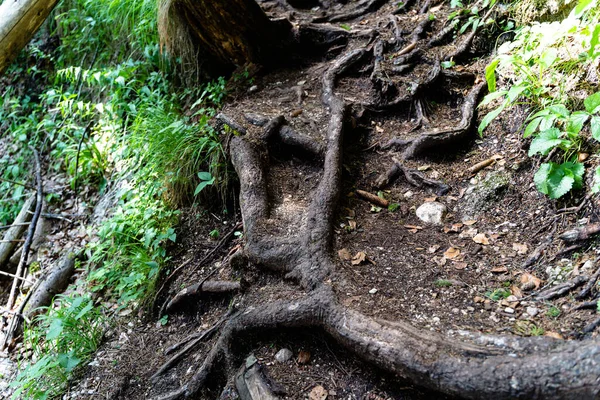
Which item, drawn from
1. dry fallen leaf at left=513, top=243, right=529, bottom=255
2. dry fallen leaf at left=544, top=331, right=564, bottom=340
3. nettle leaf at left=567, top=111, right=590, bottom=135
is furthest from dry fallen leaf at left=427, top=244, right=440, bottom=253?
nettle leaf at left=567, top=111, right=590, bottom=135

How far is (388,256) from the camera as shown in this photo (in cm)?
309

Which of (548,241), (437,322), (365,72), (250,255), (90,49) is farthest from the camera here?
(90,49)

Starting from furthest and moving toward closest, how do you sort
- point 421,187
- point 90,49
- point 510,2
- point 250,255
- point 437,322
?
point 90,49 → point 510,2 → point 421,187 → point 250,255 → point 437,322

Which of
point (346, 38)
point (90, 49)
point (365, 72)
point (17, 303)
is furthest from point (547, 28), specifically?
point (90, 49)

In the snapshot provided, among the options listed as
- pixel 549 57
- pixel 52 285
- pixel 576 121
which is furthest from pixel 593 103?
pixel 52 285

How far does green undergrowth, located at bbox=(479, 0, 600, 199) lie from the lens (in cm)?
280

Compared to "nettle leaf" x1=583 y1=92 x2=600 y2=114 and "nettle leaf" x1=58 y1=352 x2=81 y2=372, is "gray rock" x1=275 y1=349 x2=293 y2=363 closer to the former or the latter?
"nettle leaf" x1=58 y1=352 x2=81 y2=372

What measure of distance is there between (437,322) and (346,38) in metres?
3.76

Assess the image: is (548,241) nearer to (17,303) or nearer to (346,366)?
(346,366)

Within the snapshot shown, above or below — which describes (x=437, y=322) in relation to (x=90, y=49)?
below

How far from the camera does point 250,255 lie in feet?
10.4

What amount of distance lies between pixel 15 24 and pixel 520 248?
3.87m

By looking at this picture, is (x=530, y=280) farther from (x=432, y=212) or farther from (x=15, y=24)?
(x=15, y=24)

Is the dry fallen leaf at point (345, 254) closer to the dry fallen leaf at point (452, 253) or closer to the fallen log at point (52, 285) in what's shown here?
the dry fallen leaf at point (452, 253)
